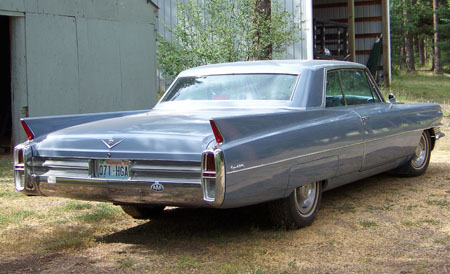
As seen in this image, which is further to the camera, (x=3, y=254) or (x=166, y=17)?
(x=166, y=17)

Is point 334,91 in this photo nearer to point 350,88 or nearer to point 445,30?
point 350,88

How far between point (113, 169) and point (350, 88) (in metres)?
2.96

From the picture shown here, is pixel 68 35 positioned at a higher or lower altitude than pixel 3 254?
higher

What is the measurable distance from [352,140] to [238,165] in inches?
71.8

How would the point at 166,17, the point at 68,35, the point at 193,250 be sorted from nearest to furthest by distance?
the point at 193,250, the point at 68,35, the point at 166,17

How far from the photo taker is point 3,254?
484 centimetres

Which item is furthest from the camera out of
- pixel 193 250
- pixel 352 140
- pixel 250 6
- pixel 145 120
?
pixel 250 6

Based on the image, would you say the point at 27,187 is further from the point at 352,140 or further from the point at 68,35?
the point at 68,35

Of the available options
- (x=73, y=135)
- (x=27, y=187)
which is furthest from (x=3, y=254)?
(x=73, y=135)

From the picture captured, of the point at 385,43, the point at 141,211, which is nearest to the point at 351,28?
the point at 385,43

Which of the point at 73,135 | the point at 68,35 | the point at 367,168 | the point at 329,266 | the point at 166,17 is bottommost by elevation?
the point at 329,266

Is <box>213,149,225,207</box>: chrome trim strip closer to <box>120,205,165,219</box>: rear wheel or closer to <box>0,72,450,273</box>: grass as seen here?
<box>0,72,450,273</box>: grass

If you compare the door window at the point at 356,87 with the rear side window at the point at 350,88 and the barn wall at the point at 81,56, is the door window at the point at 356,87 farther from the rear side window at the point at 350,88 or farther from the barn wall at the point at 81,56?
the barn wall at the point at 81,56

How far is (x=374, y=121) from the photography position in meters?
6.37
